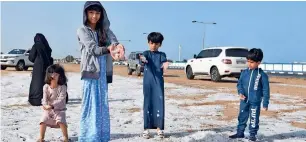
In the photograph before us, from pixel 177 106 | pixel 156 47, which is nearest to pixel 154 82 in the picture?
pixel 156 47

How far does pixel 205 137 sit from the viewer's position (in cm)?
514

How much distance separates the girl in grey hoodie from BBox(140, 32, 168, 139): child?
1.07 m

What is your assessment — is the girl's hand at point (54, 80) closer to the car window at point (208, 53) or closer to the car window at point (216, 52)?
the car window at point (216, 52)

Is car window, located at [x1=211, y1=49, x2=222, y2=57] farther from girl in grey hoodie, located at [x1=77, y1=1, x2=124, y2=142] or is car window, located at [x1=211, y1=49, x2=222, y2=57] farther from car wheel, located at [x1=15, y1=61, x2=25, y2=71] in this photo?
car wheel, located at [x1=15, y1=61, x2=25, y2=71]

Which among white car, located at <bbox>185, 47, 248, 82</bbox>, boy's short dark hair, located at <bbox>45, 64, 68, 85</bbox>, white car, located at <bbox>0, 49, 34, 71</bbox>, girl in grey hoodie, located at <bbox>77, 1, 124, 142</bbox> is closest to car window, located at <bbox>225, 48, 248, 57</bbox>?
white car, located at <bbox>185, 47, 248, 82</bbox>

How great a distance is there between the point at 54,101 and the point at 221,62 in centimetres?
1374

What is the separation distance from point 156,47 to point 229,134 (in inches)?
63.0

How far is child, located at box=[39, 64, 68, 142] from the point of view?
4.72 metres

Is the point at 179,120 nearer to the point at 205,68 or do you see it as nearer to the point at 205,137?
the point at 205,137

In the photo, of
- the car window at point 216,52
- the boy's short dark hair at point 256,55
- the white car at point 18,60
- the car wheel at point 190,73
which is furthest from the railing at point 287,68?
the boy's short dark hair at point 256,55

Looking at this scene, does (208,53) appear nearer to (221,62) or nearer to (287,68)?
(221,62)

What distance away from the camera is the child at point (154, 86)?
5.34 metres

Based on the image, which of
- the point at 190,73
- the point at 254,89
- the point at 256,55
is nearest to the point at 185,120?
the point at 254,89

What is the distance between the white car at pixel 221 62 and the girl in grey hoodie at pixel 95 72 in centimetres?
1366
